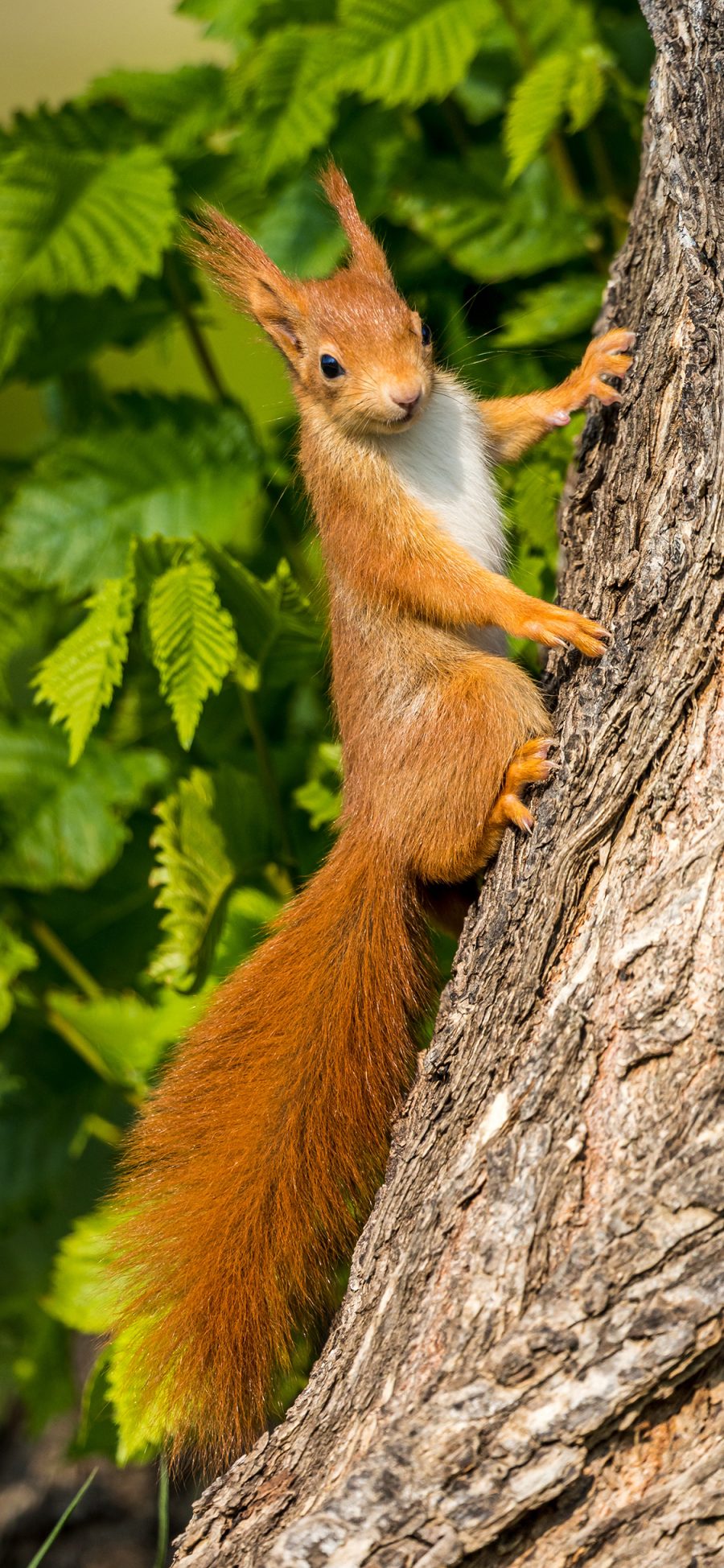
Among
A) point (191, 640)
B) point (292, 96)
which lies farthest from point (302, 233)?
point (191, 640)

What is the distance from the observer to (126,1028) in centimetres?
233

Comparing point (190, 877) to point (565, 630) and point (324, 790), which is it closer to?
point (324, 790)

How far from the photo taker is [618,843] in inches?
53.2

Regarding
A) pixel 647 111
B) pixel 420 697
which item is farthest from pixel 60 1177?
pixel 647 111

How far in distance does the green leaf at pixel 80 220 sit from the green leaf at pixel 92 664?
1.70 ft

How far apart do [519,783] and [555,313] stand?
1.10m

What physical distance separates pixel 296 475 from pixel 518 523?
371 millimetres

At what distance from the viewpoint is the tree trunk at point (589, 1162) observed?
1.09 meters

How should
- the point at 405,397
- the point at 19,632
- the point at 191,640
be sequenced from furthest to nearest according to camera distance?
the point at 19,632, the point at 191,640, the point at 405,397

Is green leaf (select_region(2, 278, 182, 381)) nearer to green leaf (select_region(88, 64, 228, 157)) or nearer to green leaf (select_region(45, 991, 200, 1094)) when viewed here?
green leaf (select_region(88, 64, 228, 157))

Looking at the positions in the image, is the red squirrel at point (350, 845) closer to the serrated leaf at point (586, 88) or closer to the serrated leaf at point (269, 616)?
the serrated leaf at point (269, 616)

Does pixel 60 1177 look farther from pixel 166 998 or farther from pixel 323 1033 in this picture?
pixel 323 1033

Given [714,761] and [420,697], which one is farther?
[420,697]

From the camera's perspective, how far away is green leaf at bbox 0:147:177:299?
203 cm
